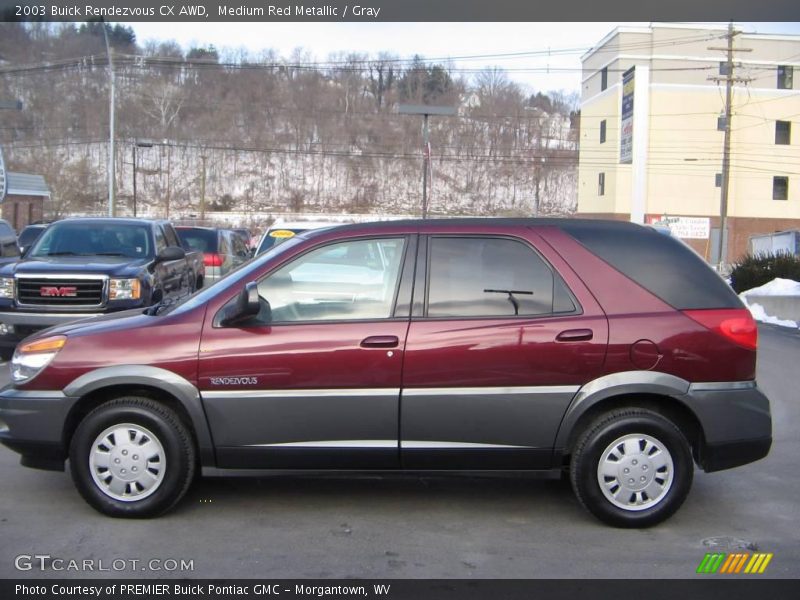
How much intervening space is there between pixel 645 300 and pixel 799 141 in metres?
59.7

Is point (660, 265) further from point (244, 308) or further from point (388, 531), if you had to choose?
point (244, 308)

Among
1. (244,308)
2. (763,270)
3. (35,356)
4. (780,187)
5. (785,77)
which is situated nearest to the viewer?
(244,308)

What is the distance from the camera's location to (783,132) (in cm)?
5719

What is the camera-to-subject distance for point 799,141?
57156 millimetres

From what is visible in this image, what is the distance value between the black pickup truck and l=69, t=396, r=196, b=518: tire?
4.60 meters

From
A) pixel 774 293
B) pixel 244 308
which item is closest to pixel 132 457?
pixel 244 308

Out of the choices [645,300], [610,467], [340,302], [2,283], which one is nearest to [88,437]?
[340,302]

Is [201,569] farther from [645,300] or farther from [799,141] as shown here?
[799,141]

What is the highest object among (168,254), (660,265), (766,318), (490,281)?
(660,265)

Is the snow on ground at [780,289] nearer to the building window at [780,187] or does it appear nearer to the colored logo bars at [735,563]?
the colored logo bars at [735,563]

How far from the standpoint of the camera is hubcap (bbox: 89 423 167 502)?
4.92m
